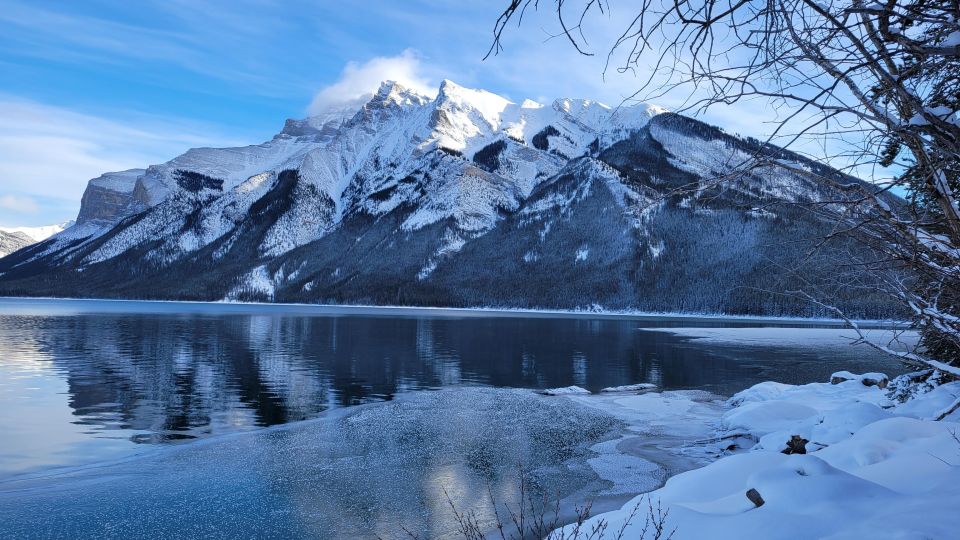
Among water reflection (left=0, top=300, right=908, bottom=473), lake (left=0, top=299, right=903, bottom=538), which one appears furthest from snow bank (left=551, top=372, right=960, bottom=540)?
water reflection (left=0, top=300, right=908, bottom=473)

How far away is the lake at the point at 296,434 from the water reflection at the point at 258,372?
0.51 ft

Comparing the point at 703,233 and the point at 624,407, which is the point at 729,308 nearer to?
the point at 703,233

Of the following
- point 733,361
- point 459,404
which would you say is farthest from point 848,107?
point 733,361

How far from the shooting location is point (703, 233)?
640 ft

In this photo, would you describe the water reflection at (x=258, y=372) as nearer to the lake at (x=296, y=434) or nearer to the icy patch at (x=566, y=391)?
the lake at (x=296, y=434)

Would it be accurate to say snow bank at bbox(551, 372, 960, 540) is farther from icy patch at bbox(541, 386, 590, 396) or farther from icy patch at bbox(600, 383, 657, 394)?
icy patch at bbox(600, 383, 657, 394)

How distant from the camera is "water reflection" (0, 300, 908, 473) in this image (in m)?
19.6

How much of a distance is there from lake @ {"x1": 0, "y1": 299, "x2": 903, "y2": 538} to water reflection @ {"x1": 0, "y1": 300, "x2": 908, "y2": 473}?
156mm

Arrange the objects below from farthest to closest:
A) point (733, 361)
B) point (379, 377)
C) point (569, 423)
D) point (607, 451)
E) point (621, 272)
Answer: point (621, 272), point (733, 361), point (379, 377), point (569, 423), point (607, 451)

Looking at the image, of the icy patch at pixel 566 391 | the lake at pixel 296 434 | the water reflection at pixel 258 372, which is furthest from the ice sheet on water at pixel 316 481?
the icy patch at pixel 566 391

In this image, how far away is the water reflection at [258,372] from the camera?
19.6m

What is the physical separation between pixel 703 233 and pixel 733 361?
165 m

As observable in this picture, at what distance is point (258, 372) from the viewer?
32.5m

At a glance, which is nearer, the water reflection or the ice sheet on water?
the ice sheet on water
